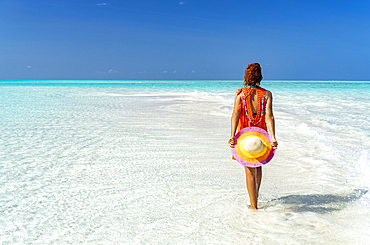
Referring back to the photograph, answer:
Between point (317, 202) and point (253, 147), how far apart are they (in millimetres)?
1305

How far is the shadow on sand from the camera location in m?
3.46

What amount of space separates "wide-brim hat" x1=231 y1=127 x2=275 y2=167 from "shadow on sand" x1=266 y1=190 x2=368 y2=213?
0.75 meters

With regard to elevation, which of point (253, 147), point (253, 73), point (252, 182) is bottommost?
point (252, 182)

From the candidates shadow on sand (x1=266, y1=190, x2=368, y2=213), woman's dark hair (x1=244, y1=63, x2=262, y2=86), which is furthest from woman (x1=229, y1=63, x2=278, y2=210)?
shadow on sand (x1=266, y1=190, x2=368, y2=213)

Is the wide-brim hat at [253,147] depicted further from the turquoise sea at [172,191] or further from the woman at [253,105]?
the turquoise sea at [172,191]

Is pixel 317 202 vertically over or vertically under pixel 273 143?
under

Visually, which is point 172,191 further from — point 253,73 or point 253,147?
point 253,73

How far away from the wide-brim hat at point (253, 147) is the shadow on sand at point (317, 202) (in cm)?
75

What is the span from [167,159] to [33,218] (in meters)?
2.61

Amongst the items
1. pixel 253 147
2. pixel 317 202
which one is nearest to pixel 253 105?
pixel 253 147

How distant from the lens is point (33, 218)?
316 centimetres

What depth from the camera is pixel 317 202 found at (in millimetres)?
3639

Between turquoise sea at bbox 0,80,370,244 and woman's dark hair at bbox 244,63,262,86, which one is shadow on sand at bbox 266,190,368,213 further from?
woman's dark hair at bbox 244,63,262,86

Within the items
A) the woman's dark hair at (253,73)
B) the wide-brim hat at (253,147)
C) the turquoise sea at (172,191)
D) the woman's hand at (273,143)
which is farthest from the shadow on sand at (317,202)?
the woman's dark hair at (253,73)
